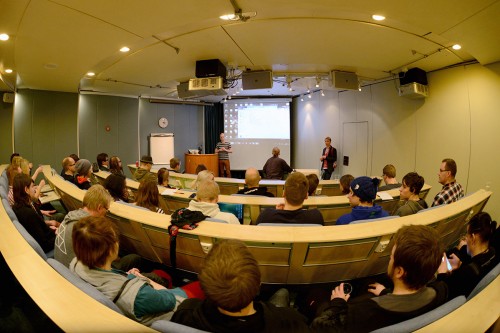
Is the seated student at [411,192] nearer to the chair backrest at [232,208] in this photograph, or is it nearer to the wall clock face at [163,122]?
the chair backrest at [232,208]

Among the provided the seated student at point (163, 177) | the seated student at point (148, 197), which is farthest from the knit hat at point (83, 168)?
the seated student at point (148, 197)

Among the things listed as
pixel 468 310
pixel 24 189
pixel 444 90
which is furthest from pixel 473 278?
pixel 444 90

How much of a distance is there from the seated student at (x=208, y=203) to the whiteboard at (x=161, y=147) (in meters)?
8.18

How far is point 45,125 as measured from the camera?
750cm

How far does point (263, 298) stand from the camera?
1.97 meters

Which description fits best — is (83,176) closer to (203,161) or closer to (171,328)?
(171,328)

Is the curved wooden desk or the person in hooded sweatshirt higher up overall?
the person in hooded sweatshirt

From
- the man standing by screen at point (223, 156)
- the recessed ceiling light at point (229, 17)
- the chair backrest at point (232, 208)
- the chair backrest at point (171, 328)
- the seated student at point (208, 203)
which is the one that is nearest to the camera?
the chair backrest at point (171, 328)

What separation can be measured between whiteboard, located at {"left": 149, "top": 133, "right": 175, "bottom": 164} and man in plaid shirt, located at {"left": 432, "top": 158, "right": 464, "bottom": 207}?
8.88 metres

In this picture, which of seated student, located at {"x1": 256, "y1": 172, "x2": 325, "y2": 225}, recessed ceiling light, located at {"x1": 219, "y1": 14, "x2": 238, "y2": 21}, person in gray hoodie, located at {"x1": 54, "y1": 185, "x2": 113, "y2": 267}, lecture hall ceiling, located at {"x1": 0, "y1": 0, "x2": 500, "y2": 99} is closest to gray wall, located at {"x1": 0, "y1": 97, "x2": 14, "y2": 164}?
lecture hall ceiling, located at {"x1": 0, "y1": 0, "x2": 500, "y2": 99}

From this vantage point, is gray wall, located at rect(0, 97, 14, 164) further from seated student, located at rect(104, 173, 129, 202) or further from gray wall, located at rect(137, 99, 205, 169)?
seated student, located at rect(104, 173, 129, 202)

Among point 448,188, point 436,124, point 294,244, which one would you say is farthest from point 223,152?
point 294,244

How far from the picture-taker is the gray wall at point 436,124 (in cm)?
479

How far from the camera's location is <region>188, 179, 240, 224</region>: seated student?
8.14 ft
